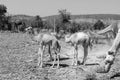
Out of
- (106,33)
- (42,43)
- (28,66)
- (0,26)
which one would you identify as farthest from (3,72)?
(0,26)

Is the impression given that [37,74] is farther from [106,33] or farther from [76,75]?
[106,33]

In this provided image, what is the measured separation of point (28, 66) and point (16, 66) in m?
0.52

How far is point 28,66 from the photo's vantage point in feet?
31.4

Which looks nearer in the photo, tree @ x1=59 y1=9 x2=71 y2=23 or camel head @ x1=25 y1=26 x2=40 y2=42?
camel head @ x1=25 y1=26 x2=40 y2=42

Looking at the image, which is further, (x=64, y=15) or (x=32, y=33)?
(x=64, y=15)

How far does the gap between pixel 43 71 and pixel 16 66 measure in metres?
1.43

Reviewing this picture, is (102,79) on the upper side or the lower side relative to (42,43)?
lower

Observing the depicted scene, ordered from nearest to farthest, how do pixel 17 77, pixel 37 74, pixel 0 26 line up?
pixel 17 77 < pixel 37 74 < pixel 0 26

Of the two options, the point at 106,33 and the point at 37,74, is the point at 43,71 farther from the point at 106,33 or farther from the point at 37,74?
the point at 106,33

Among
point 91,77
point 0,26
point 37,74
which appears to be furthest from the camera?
point 0,26

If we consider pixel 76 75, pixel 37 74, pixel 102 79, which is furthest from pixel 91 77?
pixel 37 74

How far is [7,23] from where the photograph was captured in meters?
47.1

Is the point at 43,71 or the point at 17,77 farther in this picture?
the point at 43,71

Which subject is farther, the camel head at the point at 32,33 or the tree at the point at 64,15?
the tree at the point at 64,15
